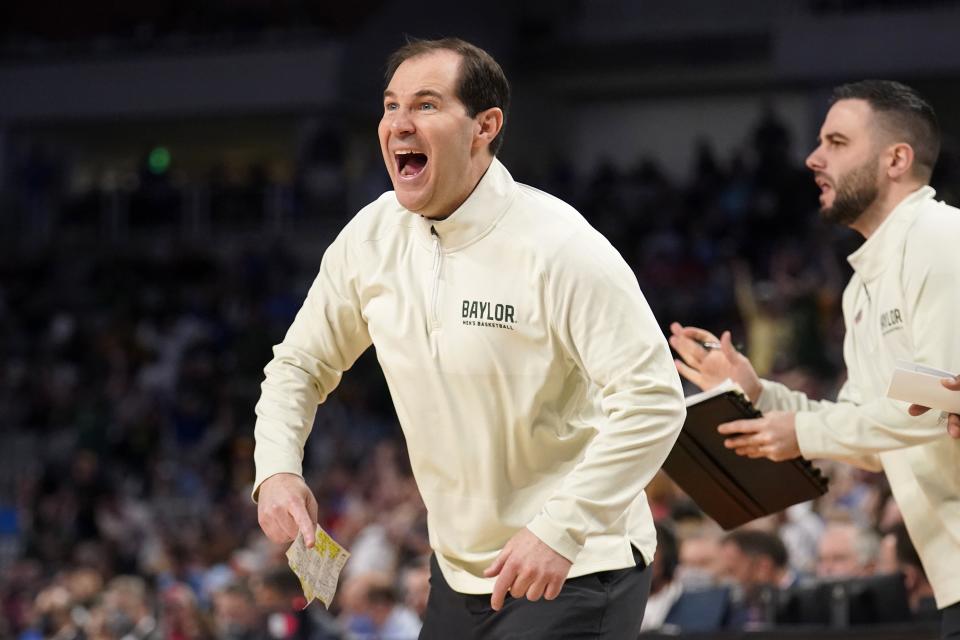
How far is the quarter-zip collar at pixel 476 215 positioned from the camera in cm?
346

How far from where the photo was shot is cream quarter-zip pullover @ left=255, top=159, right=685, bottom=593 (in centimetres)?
321

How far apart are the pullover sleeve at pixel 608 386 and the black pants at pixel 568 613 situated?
221 mm

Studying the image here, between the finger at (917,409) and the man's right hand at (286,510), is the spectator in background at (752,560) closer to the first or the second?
the finger at (917,409)

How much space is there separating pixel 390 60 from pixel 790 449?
1539 millimetres

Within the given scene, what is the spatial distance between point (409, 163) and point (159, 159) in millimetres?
20976

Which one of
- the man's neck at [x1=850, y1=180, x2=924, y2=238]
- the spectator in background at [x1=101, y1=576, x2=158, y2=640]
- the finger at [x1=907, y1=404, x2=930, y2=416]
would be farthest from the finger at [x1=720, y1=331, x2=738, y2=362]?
the spectator in background at [x1=101, y1=576, x2=158, y2=640]

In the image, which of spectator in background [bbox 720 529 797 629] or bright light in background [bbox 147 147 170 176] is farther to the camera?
bright light in background [bbox 147 147 170 176]

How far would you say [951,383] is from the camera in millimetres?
3711

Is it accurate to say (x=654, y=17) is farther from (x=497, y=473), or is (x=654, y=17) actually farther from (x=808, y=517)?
(x=497, y=473)

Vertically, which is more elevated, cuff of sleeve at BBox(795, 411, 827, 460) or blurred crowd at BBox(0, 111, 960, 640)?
cuff of sleeve at BBox(795, 411, 827, 460)

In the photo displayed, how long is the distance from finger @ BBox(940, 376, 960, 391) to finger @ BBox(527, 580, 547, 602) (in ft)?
4.02

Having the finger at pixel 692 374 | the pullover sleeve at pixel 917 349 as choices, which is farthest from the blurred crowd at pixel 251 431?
the pullover sleeve at pixel 917 349

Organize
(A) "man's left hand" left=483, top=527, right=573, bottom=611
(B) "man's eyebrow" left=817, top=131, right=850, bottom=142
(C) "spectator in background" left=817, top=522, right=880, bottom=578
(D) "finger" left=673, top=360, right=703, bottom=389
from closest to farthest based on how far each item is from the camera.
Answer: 1. (A) "man's left hand" left=483, top=527, right=573, bottom=611
2. (B) "man's eyebrow" left=817, top=131, right=850, bottom=142
3. (D) "finger" left=673, top=360, right=703, bottom=389
4. (C) "spectator in background" left=817, top=522, right=880, bottom=578

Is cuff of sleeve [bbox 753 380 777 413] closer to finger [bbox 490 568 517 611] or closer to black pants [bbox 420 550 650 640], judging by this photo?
black pants [bbox 420 550 650 640]
